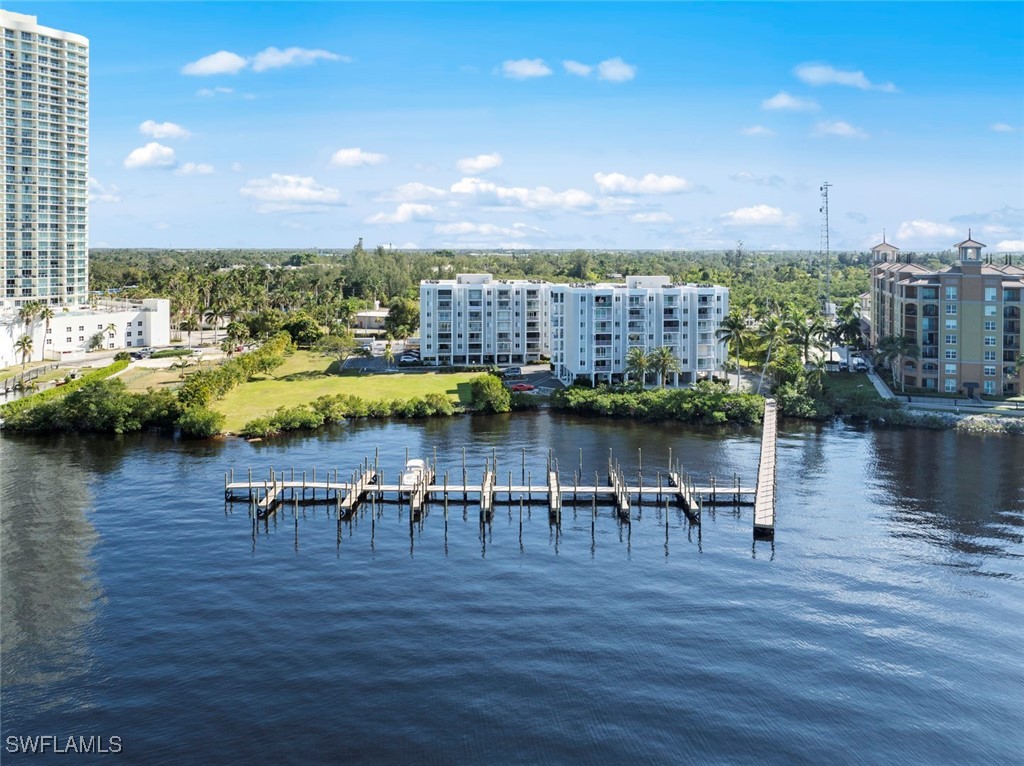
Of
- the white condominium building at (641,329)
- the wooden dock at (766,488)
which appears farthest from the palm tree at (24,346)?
the wooden dock at (766,488)

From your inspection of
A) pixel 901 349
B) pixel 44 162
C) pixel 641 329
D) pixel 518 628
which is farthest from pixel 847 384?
pixel 44 162

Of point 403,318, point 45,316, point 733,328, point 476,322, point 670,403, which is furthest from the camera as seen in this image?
point 403,318

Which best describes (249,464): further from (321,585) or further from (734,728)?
(734,728)

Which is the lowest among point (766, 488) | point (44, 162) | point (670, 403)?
point (766, 488)

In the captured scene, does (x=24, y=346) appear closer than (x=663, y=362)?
No

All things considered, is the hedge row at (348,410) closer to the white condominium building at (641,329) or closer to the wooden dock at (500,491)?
the white condominium building at (641,329)

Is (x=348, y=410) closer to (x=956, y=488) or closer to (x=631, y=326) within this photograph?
(x=631, y=326)

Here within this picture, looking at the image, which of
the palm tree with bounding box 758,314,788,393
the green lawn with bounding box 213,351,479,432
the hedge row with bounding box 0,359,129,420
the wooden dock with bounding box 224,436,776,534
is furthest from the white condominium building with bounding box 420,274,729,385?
the hedge row with bounding box 0,359,129,420

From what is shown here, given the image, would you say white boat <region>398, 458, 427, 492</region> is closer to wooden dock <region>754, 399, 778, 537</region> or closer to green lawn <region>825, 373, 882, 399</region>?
wooden dock <region>754, 399, 778, 537</region>
